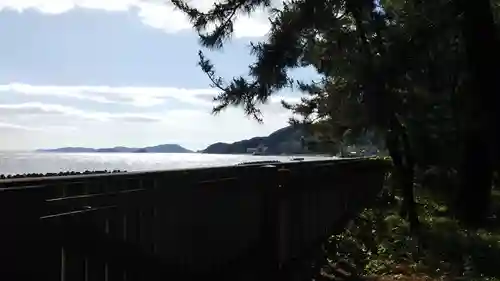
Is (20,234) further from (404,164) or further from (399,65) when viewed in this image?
(404,164)

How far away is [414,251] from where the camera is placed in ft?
33.8

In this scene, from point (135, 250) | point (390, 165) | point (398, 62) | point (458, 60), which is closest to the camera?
point (135, 250)

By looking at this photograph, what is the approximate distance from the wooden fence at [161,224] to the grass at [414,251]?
1120 mm

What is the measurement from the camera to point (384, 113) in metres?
12.5

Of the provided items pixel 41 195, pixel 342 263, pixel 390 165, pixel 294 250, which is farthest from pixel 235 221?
pixel 390 165

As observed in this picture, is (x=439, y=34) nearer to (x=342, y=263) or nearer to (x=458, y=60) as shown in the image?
(x=458, y=60)

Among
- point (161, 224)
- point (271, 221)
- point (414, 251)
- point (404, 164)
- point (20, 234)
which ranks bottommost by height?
point (414, 251)

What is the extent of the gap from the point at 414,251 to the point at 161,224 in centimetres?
685

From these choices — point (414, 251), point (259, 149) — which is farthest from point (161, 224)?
point (259, 149)

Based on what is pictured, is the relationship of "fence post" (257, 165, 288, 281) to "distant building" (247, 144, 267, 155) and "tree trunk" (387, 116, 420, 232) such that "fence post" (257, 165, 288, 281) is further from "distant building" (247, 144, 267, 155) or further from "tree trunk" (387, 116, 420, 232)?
"distant building" (247, 144, 267, 155)

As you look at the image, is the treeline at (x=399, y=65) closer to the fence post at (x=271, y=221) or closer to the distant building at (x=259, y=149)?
the fence post at (x=271, y=221)

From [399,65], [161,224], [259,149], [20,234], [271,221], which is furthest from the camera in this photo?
[259,149]

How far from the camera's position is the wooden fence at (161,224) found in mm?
2980

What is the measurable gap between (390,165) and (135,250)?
14272 millimetres
